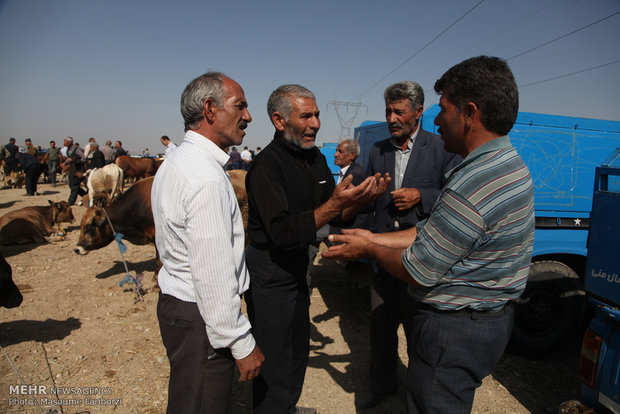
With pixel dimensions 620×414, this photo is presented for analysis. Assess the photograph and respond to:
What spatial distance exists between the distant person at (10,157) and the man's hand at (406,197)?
21.6 meters

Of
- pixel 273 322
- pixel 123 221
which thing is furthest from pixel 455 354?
pixel 123 221

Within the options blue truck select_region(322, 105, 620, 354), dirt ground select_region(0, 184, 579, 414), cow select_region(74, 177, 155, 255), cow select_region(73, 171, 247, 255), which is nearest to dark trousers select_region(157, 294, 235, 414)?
dirt ground select_region(0, 184, 579, 414)

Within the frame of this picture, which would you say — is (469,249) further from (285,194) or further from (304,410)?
(304,410)

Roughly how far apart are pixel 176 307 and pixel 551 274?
12.7 feet

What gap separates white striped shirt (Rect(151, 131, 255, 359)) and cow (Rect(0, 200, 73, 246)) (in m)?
8.63

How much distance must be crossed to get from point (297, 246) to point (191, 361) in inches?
30.8

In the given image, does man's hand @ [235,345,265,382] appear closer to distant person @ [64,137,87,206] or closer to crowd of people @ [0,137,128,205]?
crowd of people @ [0,137,128,205]

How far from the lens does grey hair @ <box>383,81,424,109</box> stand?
269 centimetres

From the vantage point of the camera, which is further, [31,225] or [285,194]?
[31,225]

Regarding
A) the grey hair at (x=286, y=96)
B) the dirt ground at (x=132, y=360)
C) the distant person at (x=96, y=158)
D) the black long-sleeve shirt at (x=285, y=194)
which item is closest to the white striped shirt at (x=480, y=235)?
the black long-sleeve shirt at (x=285, y=194)

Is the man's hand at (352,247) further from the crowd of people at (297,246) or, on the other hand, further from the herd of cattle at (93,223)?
the herd of cattle at (93,223)

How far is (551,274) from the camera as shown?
362 centimetres

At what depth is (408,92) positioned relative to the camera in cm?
269

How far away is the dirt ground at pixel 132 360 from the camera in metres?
3.06
